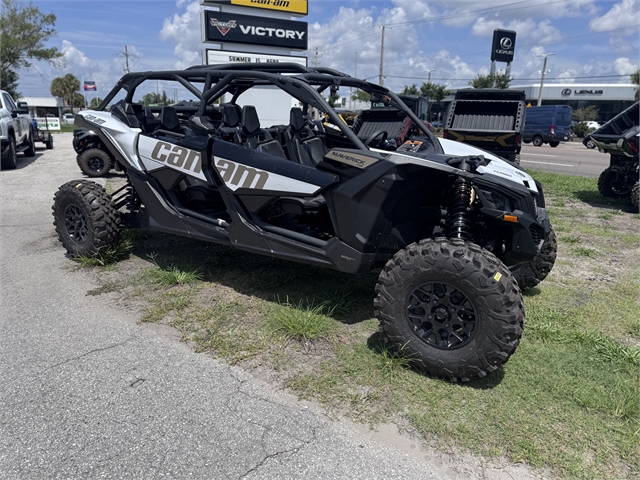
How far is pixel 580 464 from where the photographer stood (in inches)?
93.4

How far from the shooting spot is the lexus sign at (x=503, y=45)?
54656 millimetres

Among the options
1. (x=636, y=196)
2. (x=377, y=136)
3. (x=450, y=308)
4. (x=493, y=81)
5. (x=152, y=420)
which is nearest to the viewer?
(x=152, y=420)

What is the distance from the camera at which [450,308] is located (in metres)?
3.04

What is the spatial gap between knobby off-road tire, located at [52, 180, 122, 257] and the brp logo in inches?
2306

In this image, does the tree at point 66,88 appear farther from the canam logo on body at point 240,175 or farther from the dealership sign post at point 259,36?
the canam logo on body at point 240,175

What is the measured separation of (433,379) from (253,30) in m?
18.7

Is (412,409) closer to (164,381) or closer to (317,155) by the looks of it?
(164,381)

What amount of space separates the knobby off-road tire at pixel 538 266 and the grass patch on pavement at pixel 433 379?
0.18m

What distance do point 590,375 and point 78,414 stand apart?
3.06 m

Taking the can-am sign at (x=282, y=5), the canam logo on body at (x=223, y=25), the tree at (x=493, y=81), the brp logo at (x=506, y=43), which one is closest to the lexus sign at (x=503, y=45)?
the brp logo at (x=506, y=43)

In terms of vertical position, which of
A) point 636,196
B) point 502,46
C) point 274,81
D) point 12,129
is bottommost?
point 636,196

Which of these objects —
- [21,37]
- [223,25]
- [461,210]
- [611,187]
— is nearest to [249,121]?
[461,210]

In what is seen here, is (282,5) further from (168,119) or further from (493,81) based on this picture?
(493,81)

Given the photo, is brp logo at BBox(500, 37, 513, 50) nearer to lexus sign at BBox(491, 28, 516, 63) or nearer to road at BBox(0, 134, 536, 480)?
lexus sign at BBox(491, 28, 516, 63)
